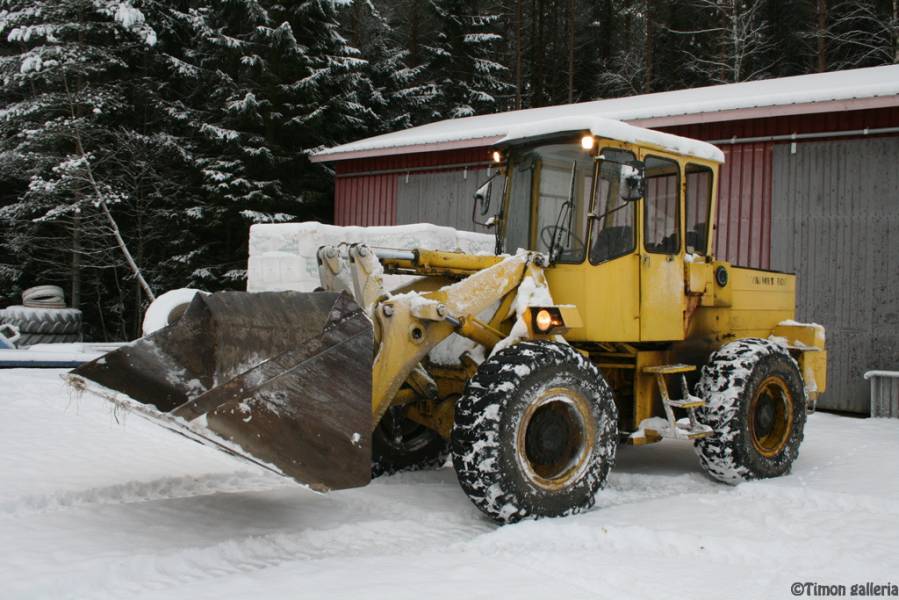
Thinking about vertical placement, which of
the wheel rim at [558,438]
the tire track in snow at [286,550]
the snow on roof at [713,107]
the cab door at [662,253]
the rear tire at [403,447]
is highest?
the snow on roof at [713,107]

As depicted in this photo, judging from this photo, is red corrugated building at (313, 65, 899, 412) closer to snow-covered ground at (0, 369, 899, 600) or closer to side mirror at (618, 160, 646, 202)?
snow-covered ground at (0, 369, 899, 600)

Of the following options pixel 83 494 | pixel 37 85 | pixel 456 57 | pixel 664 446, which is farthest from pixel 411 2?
pixel 83 494

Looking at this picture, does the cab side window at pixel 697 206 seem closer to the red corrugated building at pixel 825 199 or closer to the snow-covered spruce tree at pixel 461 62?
the red corrugated building at pixel 825 199

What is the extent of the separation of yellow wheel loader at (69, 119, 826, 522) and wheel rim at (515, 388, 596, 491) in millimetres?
15

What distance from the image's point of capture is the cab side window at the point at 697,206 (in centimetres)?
726

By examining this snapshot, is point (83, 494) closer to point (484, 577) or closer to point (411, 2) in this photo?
point (484, 577)

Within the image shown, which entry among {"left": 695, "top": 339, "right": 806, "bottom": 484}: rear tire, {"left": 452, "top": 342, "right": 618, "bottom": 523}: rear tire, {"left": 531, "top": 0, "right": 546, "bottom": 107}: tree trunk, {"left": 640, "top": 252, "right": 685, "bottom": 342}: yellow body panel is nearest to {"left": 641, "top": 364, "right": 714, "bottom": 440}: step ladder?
{"left": 695, "top": 339, "right": 806, "bottom": 484}: rear tire

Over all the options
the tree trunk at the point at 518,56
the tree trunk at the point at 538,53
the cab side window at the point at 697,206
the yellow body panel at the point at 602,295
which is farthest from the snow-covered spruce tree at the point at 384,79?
the yellow body panel at the point at 602,295

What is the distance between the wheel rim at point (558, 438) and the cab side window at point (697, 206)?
231cm

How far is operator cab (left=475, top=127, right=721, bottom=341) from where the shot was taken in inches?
251

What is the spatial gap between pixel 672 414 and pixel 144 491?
168 inches

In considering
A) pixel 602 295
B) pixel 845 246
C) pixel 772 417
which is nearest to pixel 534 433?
pixel 602 295

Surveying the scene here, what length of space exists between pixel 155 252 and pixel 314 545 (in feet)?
69.1

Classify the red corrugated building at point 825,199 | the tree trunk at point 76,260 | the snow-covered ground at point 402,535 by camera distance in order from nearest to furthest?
the snow-covered ground at point 402,535 < the red corrugated building at point 825,199 < the tree trunk at point 76,260
